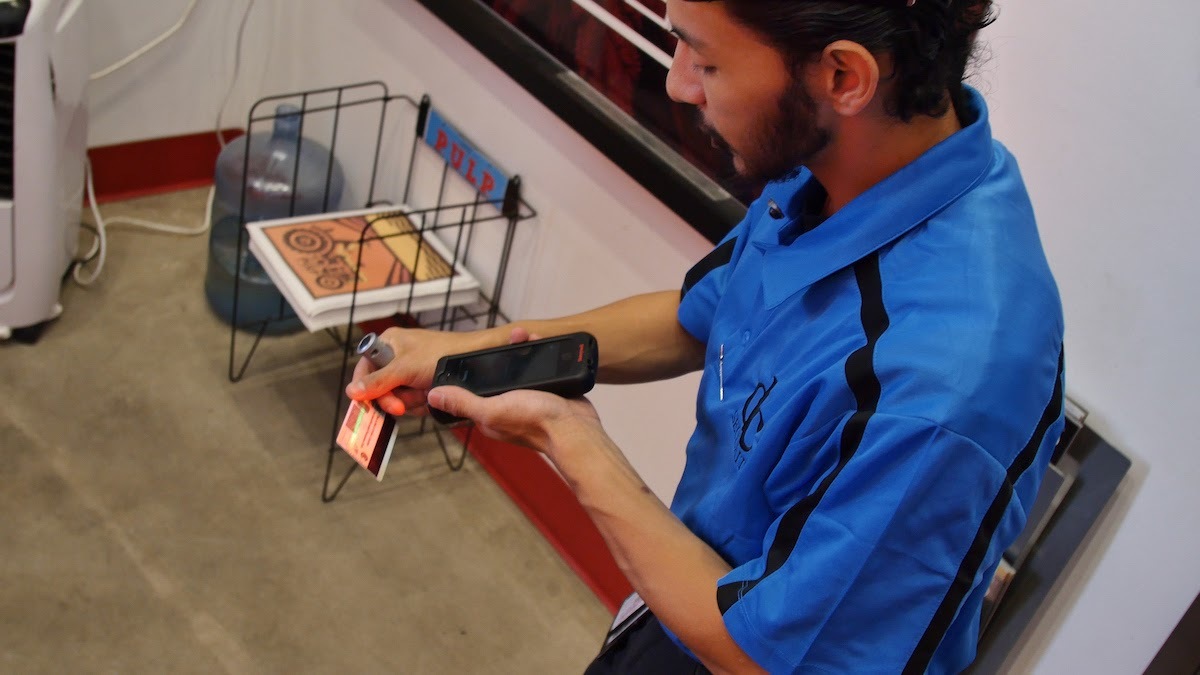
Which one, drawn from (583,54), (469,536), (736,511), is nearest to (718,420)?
(736,511)

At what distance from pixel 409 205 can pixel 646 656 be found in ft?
4.50

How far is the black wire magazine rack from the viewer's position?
81.6 inches

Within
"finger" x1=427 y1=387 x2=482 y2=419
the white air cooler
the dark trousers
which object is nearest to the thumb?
"finger" x1=427 y1=387 x2=482 y2=419

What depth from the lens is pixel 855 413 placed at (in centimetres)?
83

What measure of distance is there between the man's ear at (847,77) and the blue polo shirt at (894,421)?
8 cm

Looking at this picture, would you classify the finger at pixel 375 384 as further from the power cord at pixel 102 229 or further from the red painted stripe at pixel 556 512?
the power cord at pixel 102 229

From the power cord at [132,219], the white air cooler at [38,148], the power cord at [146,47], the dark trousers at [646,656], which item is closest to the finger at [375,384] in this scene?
the dark trousers at [646,656]

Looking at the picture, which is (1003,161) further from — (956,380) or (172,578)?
(172,578)

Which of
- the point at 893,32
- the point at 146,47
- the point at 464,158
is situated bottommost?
the point at 146,47

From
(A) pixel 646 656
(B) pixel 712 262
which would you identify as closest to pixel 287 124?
(B) pixel 712 262

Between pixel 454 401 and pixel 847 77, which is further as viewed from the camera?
pixel 454 401

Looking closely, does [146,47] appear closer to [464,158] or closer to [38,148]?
[38,148]

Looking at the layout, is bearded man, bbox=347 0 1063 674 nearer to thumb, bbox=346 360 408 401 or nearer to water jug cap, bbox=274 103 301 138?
thumb, bbox=346 360 408 401

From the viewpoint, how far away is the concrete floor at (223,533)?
5.85 ft
